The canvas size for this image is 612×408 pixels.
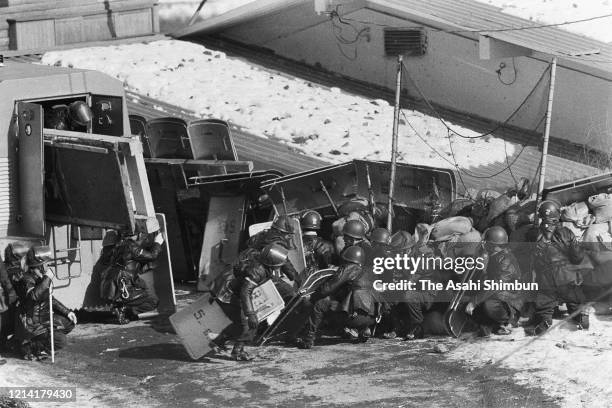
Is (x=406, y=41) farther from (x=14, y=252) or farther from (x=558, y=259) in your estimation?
(x=14, y=252)

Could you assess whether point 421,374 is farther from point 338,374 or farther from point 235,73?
point 235,73

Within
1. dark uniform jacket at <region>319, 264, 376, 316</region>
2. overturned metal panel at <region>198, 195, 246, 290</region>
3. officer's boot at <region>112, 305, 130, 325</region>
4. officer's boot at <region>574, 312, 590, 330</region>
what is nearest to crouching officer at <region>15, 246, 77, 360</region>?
officer's boot at <region>112, 305, 130, 325</region>

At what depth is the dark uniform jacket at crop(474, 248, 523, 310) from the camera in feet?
49.1

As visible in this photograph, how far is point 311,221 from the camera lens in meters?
16.9

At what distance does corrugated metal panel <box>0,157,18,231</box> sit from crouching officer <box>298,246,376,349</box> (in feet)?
13.2

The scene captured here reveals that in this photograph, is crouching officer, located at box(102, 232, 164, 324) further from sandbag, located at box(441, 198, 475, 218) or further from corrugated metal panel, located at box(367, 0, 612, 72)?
corrugated metal panel, located at box(367, 0, 612, 72)

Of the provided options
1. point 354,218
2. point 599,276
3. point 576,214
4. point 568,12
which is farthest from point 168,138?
point 568,12

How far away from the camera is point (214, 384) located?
13836mm

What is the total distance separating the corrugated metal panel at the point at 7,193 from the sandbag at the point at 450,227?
550 centimetres

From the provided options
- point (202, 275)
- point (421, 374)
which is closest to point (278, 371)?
point (421, 374)

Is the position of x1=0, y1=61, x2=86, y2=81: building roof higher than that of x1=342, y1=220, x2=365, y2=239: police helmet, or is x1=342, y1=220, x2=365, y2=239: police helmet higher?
x1=0, y1=61, x2=86, y2=81: building roof

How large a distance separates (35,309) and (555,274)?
6.27 m

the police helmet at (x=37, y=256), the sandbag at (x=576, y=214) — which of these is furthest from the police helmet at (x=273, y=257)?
the sandbag at (x=576, y=214)

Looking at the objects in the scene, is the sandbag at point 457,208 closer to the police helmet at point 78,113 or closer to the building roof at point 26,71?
the police helmet at point 78,113
